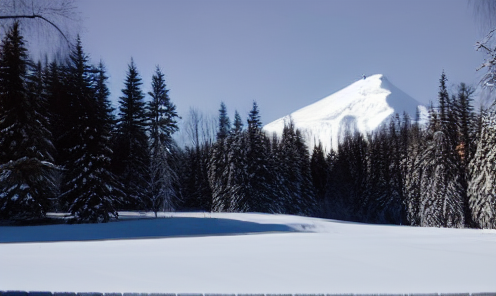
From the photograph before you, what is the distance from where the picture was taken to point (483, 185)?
123 feet

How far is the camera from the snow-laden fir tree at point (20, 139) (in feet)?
67.2

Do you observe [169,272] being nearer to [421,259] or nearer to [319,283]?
[319,283]

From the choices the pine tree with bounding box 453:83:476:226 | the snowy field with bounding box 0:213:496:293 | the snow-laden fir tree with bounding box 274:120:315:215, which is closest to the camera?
the snowy field with bounding box 0:213:496:293

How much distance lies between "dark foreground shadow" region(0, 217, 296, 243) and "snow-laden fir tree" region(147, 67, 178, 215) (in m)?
9.40

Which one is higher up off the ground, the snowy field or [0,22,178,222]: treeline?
[0,22,178,222]: treeline

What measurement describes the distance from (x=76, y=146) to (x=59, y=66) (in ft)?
48.7

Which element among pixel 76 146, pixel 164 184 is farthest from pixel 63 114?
pixel 164 184

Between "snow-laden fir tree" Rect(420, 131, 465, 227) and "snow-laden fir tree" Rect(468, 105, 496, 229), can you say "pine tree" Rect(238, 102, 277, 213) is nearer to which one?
"snow-laden fir tree" Rect(420, 131, 465, 227)

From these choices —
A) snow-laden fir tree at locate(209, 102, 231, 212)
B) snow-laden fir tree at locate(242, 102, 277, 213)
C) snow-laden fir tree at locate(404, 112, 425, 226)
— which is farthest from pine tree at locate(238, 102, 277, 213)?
snow-laden fir tree at locate(404, 112, 425, 226)

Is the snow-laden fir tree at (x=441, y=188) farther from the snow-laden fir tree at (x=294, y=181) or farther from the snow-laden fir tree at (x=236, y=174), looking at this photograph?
the snow-laden fir tree at (x=236, y=174)

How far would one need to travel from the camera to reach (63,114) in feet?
96.9

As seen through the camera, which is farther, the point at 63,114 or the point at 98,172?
the point at 63,114

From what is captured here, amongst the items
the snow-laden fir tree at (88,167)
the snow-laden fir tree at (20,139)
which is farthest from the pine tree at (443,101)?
the snow-laden fir tree at (20,139)

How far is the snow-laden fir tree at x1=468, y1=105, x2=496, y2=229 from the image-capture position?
35.6 meters
